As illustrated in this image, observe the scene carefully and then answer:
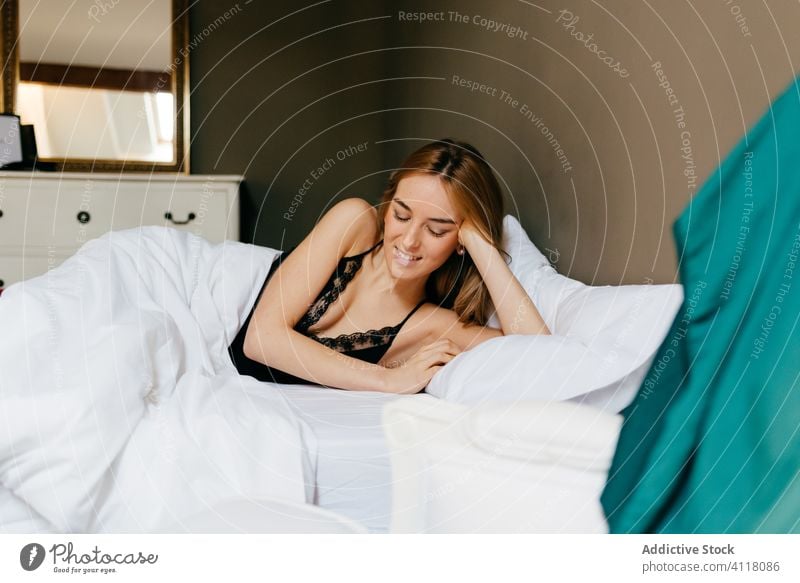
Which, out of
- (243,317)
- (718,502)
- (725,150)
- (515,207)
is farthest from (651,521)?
(515,207)

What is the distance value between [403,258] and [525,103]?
19.6 inches

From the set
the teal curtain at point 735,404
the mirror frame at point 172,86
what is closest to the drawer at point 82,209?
the mirror frame at point 172,86

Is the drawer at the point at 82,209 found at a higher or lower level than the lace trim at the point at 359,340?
higher

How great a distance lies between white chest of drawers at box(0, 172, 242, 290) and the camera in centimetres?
184

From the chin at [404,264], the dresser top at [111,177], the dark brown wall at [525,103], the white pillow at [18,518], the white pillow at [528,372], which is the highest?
Result: the dark brown wall at [525,103]

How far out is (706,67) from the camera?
0.81 m

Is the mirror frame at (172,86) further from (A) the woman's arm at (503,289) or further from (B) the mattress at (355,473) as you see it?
(B) the mattress at (355,473)

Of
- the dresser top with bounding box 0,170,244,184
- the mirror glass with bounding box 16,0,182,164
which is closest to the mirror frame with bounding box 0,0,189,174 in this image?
the mirror glass with bounding box 16,0,182,164

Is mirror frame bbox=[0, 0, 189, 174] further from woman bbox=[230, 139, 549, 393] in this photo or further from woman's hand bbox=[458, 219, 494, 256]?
woman's hand bbox=[458, 219, 494, 256]

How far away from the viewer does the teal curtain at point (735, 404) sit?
1.77 feet

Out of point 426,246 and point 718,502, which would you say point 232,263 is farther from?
point 718,502

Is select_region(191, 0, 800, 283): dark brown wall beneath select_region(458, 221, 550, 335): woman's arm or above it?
above

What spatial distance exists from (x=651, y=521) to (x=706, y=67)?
0.53m

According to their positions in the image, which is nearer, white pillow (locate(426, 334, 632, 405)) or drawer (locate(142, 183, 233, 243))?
white pillow (locate(426, 334, 632, 405))
